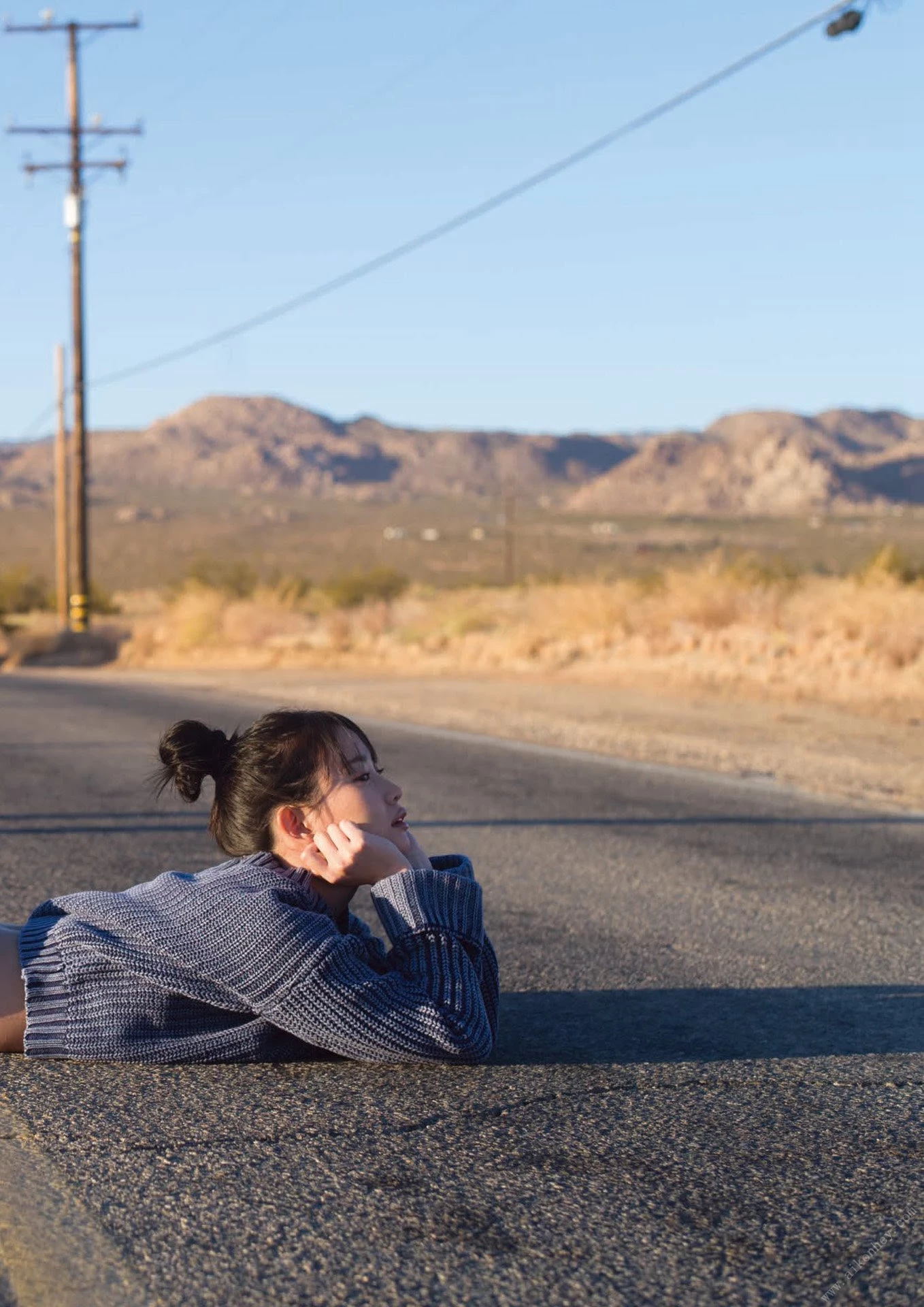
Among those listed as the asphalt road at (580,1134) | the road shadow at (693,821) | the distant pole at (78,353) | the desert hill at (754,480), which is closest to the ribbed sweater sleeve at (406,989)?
the asphalt road at (580,1134)

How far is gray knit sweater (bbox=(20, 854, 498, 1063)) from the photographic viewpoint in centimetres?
368

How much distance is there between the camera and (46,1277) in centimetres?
272

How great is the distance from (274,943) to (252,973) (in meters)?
0.10

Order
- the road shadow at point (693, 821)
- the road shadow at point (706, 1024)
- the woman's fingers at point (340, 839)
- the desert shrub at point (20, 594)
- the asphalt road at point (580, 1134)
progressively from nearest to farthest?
1. the asphalt road at point (580, 1134)
2. the woman's fingers at point (340, 839)
3. the road shadow at point (706, 1024)
4. the road shadow at point (693, 821)
5. the desert shrub at point (20, 594)

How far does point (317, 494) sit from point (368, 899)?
193 metres

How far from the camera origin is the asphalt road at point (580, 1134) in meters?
2.77

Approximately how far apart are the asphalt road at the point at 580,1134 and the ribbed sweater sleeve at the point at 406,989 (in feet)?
0.35

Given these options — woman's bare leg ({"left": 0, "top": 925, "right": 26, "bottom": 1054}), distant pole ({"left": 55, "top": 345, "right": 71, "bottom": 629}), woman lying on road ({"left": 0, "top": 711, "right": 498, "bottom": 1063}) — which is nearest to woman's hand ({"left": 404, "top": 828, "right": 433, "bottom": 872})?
woman lying on road ({"left": 0, "top": 711, "right": 498, "bottom": 1063})

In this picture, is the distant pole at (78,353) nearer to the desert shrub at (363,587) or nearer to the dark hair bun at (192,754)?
the desert shrub at (363,587)

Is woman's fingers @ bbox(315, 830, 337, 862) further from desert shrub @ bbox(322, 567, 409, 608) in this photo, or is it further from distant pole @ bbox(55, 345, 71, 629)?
desert shrub @ bbox(322, 567, 409, 608)

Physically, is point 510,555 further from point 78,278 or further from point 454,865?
point 454,865

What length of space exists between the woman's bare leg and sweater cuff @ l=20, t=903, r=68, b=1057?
0.02 m

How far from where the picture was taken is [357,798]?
3.87 meters

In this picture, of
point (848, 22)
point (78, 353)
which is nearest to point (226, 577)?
point (78, 353)
